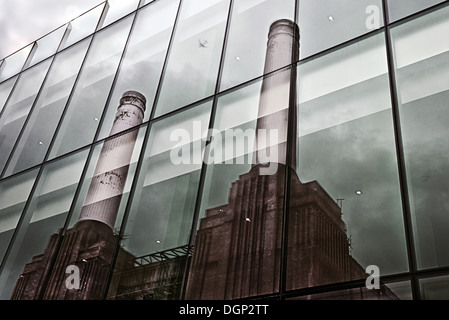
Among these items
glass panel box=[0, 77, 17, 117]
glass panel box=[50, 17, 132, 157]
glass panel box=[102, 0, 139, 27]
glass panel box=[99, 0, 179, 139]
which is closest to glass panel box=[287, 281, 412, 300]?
glass panel box=[99, 0, 179, 139]

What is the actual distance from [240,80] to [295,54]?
1406mm

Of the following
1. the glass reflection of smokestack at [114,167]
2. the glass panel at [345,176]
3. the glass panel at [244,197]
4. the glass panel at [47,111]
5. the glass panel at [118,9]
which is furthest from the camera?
the glass panel at [118,9]

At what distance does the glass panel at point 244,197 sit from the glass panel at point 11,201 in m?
5.93

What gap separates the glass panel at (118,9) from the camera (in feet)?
52.9

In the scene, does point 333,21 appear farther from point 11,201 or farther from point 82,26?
point 82,26

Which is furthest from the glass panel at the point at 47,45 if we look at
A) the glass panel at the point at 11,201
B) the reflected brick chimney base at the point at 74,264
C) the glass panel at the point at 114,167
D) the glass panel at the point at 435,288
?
the glass panel at the point at 435,288

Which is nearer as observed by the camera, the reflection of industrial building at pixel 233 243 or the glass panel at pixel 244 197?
the reflection of industrial building at pixel 233 243

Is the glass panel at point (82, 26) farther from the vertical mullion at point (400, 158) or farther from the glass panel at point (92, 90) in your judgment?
the vertical mullion at point (400, 158)

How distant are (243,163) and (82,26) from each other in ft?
36.2

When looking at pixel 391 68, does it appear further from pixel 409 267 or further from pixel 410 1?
pixel 409 267

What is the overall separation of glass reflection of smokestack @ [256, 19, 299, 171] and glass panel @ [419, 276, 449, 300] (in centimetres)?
327

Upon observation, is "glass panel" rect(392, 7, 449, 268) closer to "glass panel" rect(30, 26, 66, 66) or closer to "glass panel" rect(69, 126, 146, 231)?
"glass panel" rect(69, 126, 146, 231)

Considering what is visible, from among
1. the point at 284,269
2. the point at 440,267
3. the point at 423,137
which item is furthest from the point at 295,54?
the point at 440,267

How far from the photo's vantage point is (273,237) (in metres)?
7.92
